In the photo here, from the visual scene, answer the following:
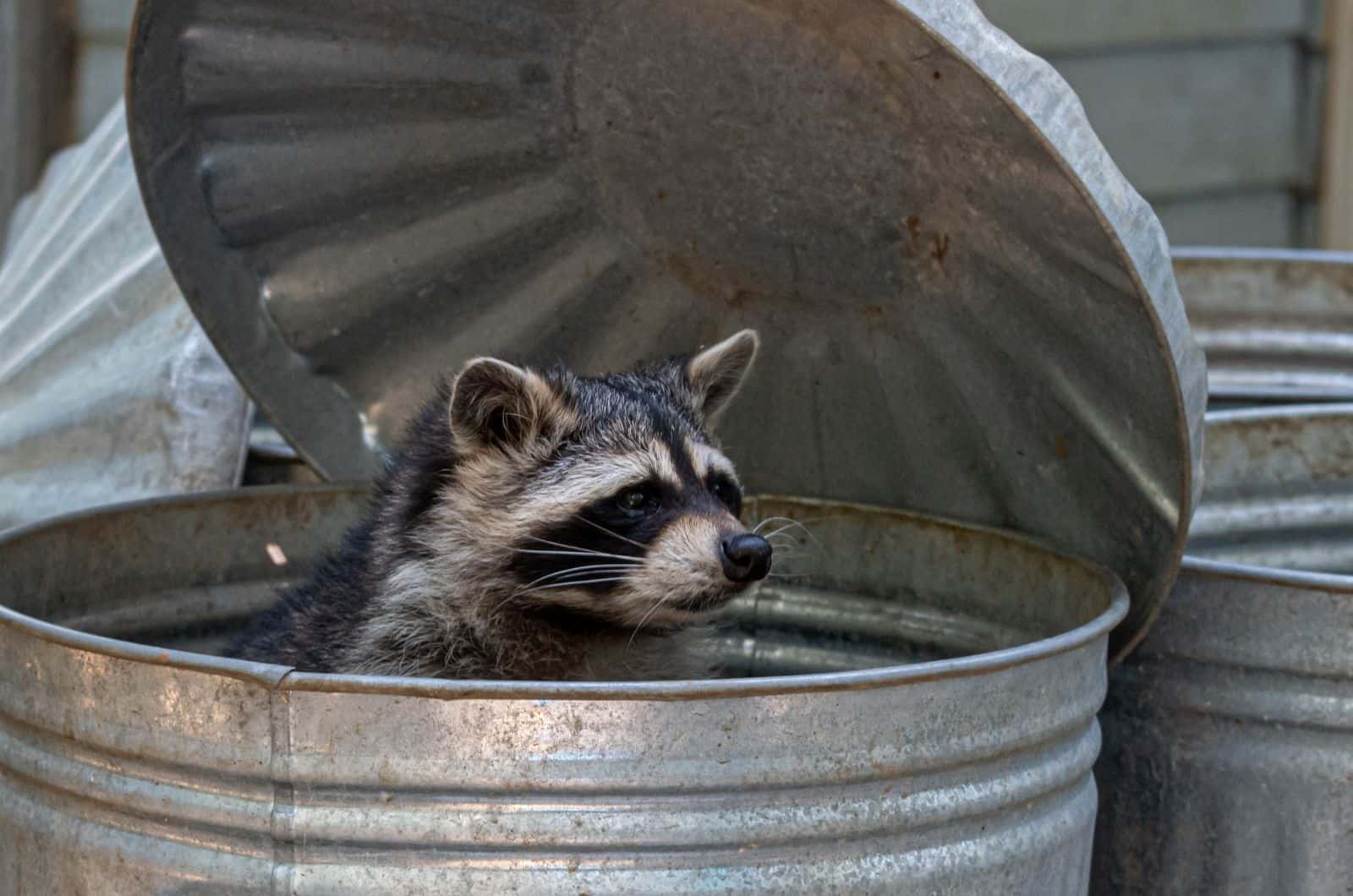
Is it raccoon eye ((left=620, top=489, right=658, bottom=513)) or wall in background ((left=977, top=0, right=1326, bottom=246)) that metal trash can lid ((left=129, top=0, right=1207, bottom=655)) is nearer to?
raccoon eye ((left=620, top=489, right=658, bottom=513))

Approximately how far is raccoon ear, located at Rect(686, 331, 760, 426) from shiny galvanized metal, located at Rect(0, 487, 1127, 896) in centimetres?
86

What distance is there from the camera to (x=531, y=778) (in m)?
1.83

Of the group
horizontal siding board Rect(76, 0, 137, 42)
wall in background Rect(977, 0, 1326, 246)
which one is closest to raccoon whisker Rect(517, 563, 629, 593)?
horizontal siding board Rect(76, 0, 137, 42)

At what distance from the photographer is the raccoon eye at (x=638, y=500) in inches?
105

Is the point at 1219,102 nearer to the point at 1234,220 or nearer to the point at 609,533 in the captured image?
the point at 1234,220

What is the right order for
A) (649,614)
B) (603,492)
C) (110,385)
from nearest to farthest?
(649,614)
(603,492)
(110,385)

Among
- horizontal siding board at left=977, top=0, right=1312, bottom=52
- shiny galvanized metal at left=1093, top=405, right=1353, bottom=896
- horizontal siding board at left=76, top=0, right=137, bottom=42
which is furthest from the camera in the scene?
horizontal siding board at left=977, top=0, right=1312, bottom=52

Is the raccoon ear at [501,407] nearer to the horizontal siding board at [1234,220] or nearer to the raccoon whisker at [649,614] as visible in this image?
the raccoon whisker at [649,614]

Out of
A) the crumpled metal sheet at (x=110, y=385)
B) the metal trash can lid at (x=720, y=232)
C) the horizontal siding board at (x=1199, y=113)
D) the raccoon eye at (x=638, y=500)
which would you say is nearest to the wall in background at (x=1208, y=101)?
the horizontal siding board at (x=1199, y=113)

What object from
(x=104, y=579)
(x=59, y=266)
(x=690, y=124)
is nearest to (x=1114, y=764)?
(x=690, y=124)

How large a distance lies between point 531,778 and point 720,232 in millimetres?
1276

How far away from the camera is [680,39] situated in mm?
2473

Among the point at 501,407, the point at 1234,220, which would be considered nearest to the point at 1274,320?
the point at 501,407

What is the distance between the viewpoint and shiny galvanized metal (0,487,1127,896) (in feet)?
6.00
